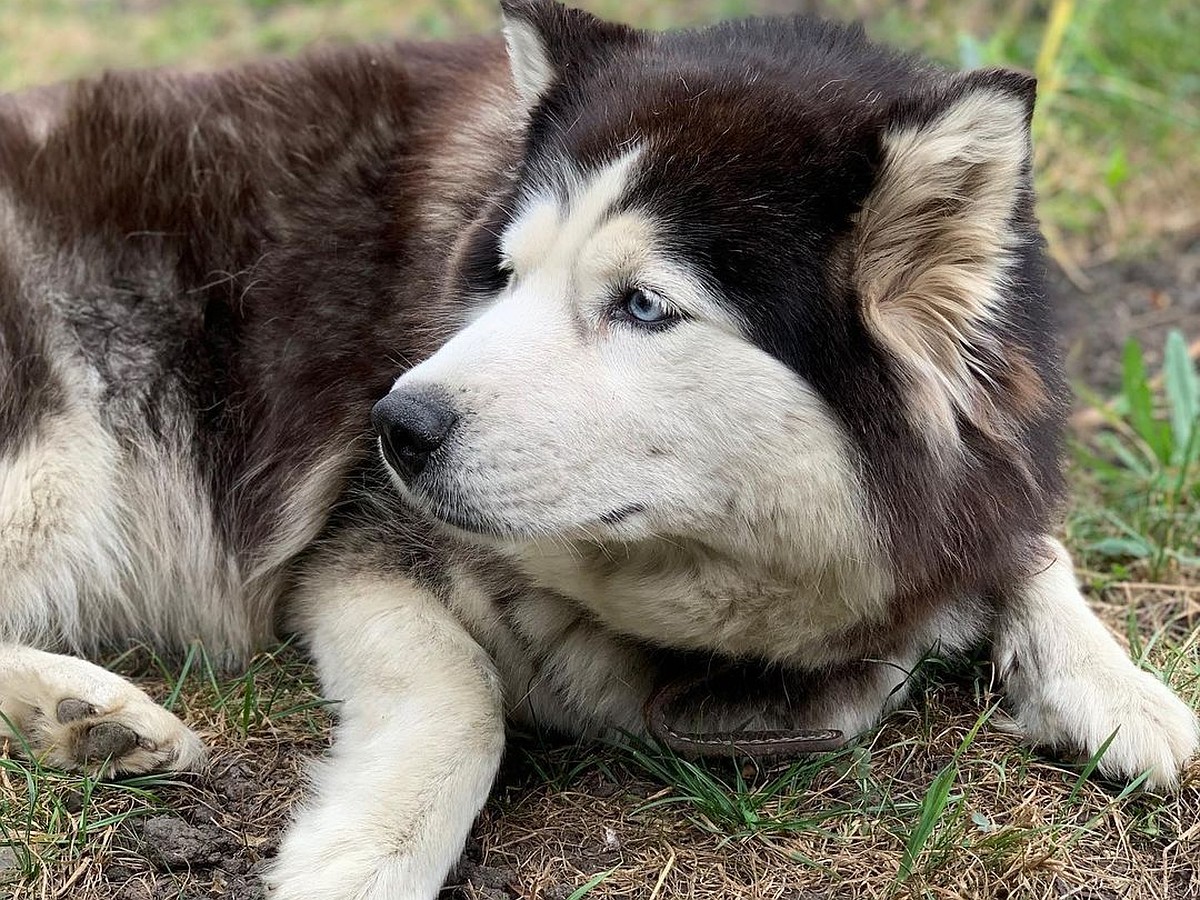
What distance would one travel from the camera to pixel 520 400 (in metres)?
2.08

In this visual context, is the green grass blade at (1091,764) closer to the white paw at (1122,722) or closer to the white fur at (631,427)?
the white paw at (1122,722)

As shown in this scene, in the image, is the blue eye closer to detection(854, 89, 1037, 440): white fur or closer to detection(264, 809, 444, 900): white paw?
detection(854, 89, 1037, 440): white fur

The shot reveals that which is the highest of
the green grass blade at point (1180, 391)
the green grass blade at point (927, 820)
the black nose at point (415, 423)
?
the black nose at point (415, 423)

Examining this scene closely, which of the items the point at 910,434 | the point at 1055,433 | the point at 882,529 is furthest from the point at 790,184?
the point at 1055,433

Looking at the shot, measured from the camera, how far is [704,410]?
2111 mm

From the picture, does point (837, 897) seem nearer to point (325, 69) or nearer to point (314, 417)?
point (314, 417)

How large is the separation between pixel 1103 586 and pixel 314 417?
2.06m

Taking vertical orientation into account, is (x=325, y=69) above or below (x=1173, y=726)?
above

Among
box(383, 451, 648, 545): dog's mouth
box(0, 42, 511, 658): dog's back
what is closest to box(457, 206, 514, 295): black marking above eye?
box(0, 42, 511, 658): dog's back

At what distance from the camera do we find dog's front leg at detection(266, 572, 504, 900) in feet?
7.14

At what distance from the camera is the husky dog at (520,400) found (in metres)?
2.12

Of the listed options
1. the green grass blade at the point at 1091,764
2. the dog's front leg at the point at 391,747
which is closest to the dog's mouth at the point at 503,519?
the dog's front leg at the point at 391,747

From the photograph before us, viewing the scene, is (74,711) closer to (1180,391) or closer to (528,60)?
(528,60)

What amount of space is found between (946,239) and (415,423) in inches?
38.5
